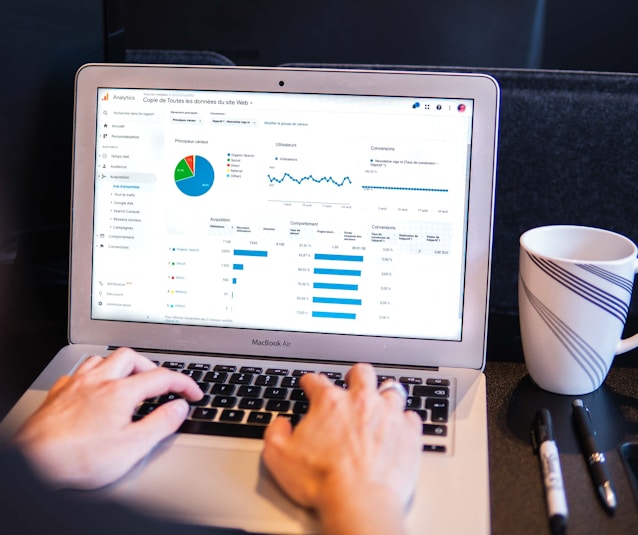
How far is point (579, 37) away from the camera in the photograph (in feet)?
5.39

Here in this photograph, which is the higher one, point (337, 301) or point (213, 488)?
point (337, 301)

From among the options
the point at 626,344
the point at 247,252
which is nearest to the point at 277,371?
the point at 247,252

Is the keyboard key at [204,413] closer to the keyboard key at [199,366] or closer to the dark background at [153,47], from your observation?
the keyboard key at [199,366]

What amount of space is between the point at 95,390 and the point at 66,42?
424 mm

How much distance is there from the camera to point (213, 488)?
583mm

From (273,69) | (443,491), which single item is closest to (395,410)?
(443,491)

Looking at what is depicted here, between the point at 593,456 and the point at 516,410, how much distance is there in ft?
0.34

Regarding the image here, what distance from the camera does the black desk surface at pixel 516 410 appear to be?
1.85ft

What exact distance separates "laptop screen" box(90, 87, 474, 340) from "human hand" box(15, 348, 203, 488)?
114 millimetres

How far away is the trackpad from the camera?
21.5 inches

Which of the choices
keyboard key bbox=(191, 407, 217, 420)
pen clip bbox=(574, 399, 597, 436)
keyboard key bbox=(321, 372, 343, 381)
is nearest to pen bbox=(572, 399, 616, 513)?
pen clip bbox=(574, 399, 597, 436)

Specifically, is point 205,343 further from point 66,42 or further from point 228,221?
point 66,42

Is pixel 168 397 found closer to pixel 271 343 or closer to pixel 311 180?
pixel 271 343

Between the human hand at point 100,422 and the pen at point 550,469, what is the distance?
1.01 ft
